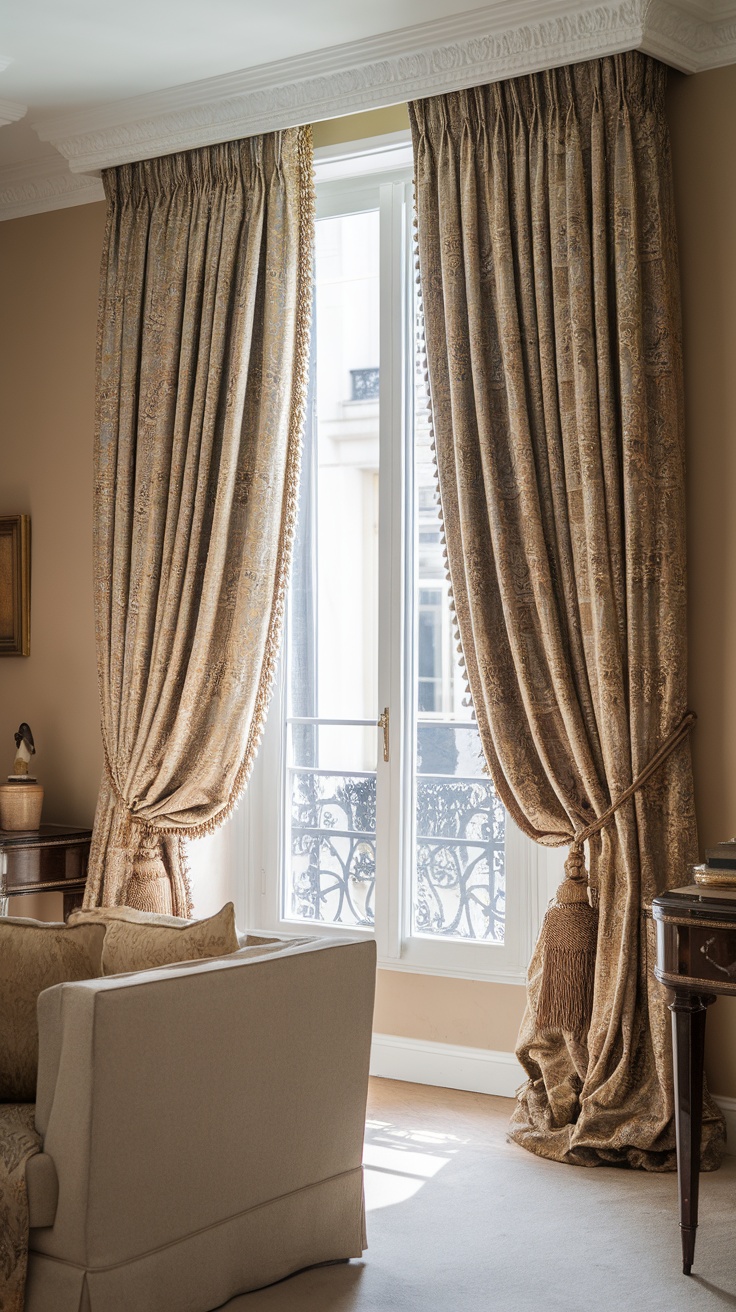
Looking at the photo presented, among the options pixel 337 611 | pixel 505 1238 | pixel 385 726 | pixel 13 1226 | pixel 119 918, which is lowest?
pixel 505 1238

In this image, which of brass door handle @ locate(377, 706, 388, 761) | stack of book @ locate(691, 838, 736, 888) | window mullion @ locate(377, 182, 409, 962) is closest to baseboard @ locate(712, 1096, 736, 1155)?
stack of book @ locate(691, 838, 736, 888)

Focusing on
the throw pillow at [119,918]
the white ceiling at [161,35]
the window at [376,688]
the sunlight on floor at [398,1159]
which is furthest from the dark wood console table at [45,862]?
the white ceiling at [161,35]

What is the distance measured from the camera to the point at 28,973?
2.74 metres

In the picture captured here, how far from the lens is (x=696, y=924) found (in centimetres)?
279

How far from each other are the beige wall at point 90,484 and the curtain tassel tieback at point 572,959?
1.19ft

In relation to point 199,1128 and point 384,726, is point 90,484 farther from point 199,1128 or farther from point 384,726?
point 199,1128

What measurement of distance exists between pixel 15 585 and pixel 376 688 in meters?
1.56

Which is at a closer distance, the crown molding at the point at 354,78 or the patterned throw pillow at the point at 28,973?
the patterned throw pillow at the point at 28,973

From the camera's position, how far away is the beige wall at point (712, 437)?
3650 millimetres

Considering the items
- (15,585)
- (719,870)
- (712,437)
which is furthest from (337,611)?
(719,870)

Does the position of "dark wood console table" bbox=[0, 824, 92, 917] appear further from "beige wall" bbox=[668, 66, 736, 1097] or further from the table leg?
the table leg

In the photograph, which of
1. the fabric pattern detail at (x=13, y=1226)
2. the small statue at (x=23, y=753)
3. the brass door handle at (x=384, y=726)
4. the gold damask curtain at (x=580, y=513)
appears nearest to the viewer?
the fabric pattern detail at (x=13, y=1226)

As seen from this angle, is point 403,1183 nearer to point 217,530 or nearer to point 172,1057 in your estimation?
point 172,1057

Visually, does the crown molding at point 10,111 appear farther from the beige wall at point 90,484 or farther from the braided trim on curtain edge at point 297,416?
the braided trim on curtain edge at point 297,416
